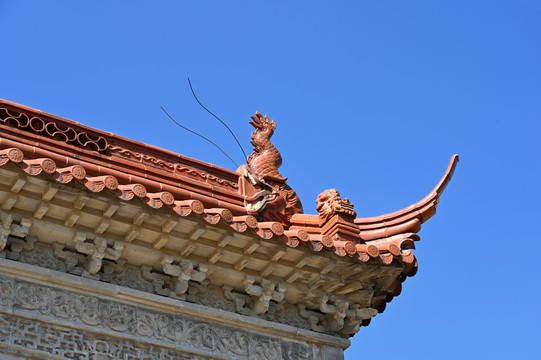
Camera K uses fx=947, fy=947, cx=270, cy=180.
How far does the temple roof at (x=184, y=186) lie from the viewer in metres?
7.56

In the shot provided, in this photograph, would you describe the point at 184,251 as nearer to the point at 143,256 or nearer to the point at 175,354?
the point at 143,256

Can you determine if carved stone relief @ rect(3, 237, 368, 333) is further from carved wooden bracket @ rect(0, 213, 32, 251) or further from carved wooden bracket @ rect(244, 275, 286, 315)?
carved wooden bracket @ rect(0, 213, 32, 251)

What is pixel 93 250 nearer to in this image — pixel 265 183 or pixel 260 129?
pixel 265 183

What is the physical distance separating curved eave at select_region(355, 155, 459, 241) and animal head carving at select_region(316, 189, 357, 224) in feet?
0.75

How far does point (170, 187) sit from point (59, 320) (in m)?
1.54

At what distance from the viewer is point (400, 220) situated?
356 inches

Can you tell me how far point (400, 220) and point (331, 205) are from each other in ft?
2.25

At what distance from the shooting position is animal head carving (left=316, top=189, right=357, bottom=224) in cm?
890

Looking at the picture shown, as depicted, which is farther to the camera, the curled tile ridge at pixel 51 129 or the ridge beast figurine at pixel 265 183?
the ridge beast figurine at pixel 265 183

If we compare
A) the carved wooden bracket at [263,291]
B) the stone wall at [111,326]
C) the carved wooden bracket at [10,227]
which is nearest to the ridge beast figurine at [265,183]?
the carved wooden bracket at [263,291]

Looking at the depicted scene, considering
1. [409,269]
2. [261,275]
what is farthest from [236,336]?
[409,269]

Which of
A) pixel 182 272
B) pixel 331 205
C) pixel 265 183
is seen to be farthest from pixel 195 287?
pixel 331 205

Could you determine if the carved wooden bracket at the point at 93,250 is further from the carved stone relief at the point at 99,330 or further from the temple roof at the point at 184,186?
the temple roof at the point at 184,186

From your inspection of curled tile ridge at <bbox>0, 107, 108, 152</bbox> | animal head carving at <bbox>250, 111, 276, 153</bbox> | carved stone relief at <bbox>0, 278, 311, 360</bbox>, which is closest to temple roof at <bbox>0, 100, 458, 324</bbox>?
curled tile ridge at <bbox>0, 107, 108, 152</bbox>
